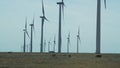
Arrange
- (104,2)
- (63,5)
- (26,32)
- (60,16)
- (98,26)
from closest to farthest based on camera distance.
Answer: (98,26), (104,2), (60,16), (63,5), (26,32)

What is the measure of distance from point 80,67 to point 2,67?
8.98m

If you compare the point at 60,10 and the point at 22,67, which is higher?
the point at 60,10

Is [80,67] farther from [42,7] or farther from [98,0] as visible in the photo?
[42,7]

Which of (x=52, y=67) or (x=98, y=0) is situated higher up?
(x=98, y=0)

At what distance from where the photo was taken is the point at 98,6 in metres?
95.1

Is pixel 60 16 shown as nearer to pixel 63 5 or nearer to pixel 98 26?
pixel 63 5

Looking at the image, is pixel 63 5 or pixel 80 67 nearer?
pixel 80 67

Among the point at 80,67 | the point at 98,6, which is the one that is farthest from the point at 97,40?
the point at 80,67

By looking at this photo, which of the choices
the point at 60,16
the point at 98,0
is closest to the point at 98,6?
the point at 98,0

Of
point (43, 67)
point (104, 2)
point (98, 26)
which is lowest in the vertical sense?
point (43, 67)

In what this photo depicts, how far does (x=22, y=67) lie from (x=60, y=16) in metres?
77.7

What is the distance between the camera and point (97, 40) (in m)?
91.7

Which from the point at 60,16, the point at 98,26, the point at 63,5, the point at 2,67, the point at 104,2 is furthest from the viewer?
the point at 63,5

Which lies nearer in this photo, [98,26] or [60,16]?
[98,26]
